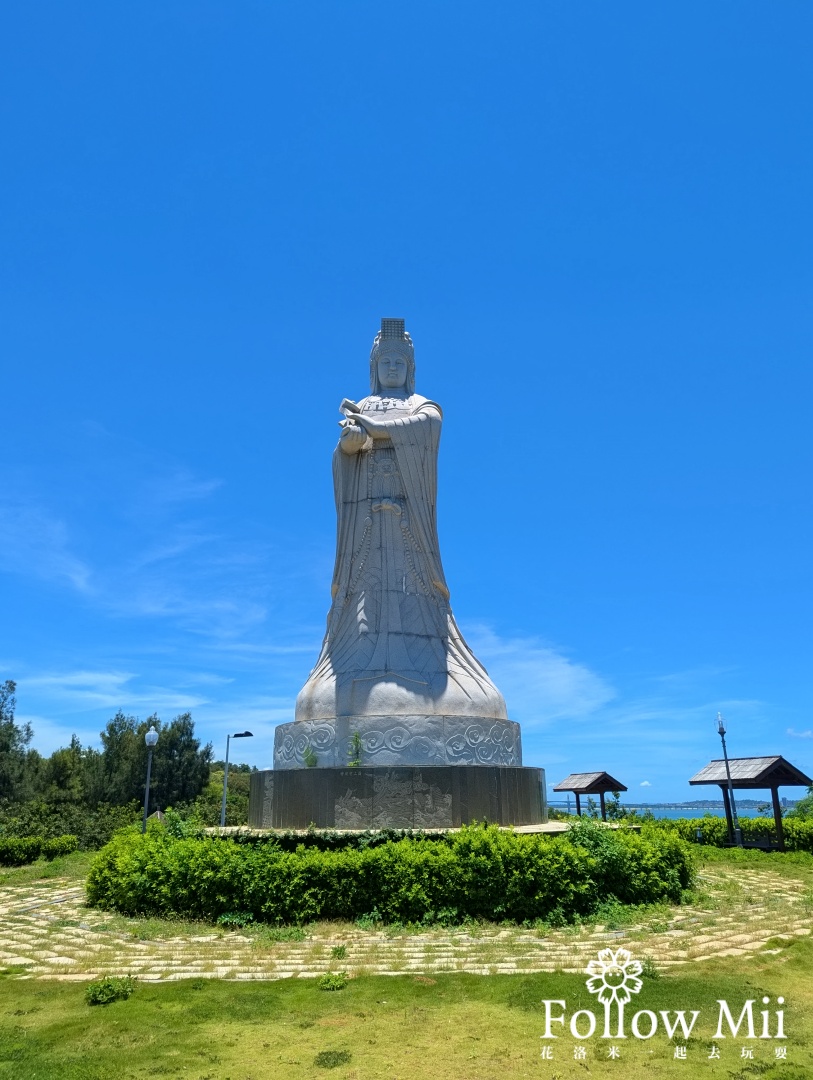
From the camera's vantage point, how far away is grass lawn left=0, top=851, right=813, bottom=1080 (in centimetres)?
407

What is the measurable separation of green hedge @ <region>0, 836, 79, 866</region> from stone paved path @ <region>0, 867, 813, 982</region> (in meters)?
7.37

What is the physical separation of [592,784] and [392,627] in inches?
507

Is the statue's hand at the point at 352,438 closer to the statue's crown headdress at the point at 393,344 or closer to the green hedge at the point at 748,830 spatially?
the statue's crown headdress at the point at 393,344

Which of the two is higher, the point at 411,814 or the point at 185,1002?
the point at 411,814

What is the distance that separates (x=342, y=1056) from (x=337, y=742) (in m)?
7.65

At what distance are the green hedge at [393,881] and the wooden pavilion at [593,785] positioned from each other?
15.0 metres

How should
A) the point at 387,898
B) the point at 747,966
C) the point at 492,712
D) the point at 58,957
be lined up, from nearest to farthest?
the point at 747,966
the point at 58,957
the point at 387,898
the point at 492,712

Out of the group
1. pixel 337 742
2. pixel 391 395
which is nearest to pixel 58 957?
pixel 337 742

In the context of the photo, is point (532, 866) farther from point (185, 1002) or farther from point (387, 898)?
point (185, 1002)

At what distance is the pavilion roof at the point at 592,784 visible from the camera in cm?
2297

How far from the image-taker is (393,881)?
8000 mm

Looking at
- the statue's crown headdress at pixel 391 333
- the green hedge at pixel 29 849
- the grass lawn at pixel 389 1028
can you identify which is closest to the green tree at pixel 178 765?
the green hedge at pixel 29 849

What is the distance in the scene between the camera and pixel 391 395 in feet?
49.2

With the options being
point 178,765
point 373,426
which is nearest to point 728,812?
point 373,426
